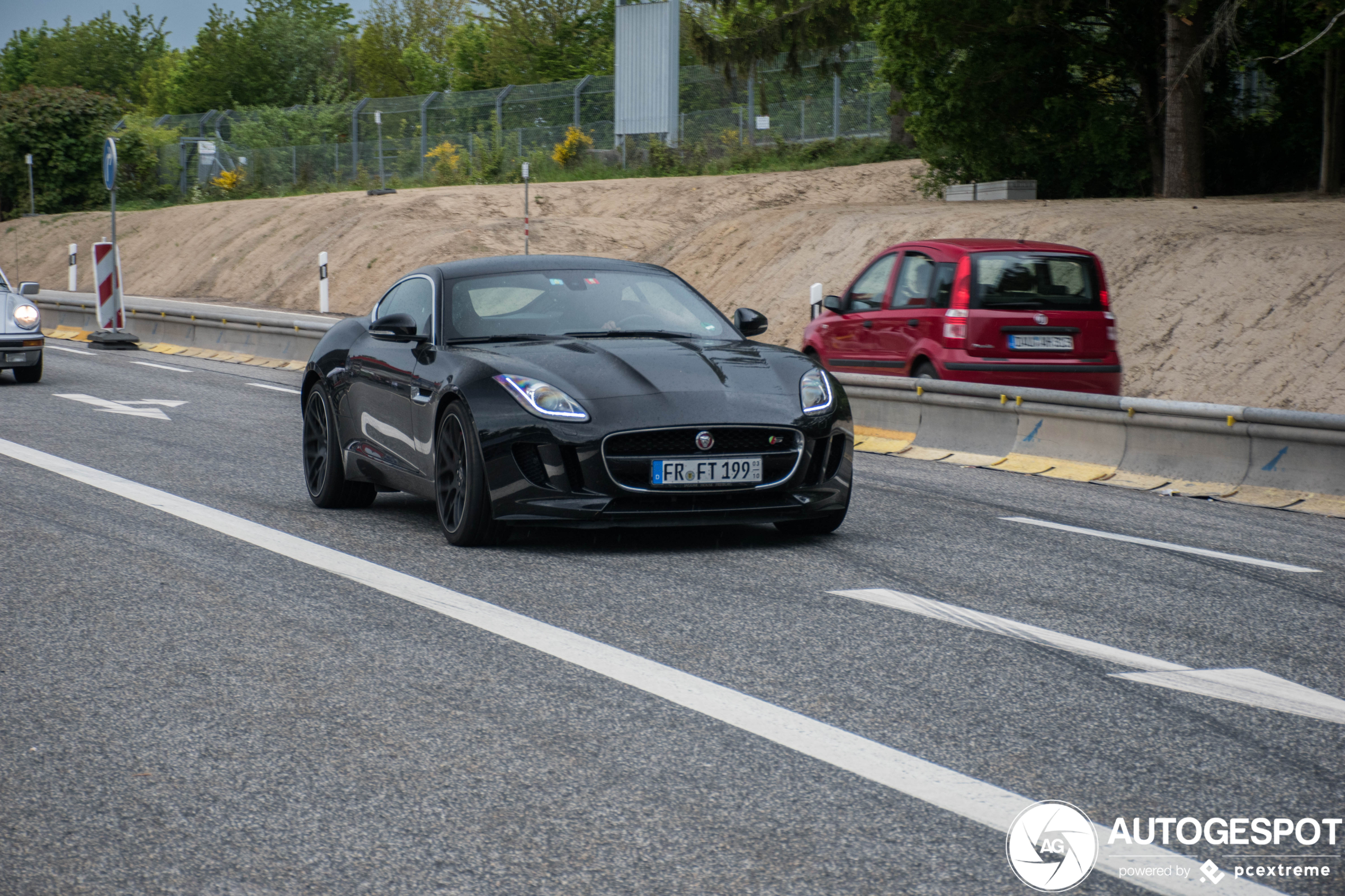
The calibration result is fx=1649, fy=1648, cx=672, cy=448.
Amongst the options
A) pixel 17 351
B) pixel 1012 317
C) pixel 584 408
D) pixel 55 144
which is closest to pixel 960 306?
pixel 1012 317

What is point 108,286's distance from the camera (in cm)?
2466

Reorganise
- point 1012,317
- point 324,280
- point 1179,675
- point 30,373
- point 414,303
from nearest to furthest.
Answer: point 1179,675
point 414,303
point 1012,317
point 30,373
point 324,280

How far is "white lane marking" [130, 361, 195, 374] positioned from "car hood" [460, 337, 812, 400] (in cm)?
1347

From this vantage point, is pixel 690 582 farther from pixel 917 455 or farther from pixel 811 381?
pixel 917 455

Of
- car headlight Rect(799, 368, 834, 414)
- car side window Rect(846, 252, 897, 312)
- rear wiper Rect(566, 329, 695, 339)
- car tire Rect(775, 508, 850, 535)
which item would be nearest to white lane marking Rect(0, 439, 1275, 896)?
rear wiper Rect(566, 329, 695, 339)

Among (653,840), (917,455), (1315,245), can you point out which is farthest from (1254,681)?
(1315,245)

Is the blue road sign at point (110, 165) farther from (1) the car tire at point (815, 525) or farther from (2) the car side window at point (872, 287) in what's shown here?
(1) the car tire at point (815, 525)

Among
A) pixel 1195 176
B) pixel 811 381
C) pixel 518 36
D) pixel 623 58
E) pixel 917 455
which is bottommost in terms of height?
pixel 917 455

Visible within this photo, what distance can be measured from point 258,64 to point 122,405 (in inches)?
2751

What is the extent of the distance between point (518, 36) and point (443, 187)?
38.1 metres

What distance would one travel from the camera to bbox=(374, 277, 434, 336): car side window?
8508 millimetres

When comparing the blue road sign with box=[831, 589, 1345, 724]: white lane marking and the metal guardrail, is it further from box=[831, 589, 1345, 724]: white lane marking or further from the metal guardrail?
box=[831, 589, 1345, 724]: white lane marking

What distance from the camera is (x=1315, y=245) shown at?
19.8 metres

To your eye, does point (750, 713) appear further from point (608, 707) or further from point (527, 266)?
point (527, 266)
